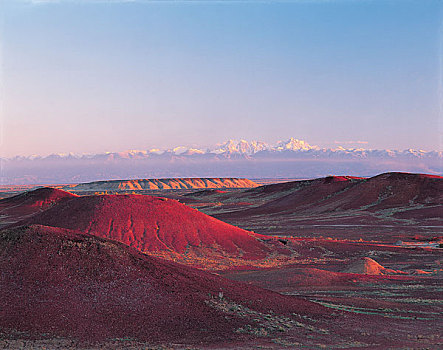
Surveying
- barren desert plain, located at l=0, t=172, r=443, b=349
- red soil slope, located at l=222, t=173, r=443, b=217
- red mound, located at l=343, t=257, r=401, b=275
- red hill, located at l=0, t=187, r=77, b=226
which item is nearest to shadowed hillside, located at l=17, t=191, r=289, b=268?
barren desert plain, located at l=0, t=172, r=443, b=349

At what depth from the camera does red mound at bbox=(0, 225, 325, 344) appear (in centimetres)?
1158

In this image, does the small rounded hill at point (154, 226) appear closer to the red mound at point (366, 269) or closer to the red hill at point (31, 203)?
the red mound at point (366, 269)

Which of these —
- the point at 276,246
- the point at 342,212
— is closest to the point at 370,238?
the point at 276,246

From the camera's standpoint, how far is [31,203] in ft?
253

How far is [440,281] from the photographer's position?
23.7 metres

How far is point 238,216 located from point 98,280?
200 ft

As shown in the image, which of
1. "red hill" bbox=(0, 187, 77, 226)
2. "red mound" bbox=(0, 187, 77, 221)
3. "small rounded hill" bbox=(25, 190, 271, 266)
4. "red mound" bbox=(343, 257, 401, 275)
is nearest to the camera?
"red mound" bbox=(343, 257, 401, 275)

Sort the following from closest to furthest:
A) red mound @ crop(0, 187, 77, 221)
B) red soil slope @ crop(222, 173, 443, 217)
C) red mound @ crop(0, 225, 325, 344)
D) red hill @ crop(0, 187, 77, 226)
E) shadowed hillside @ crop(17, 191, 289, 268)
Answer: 1. red mound @ crop(0, 225, 325, 344)
2. shadowed hillside @ crop(17, 191, 289, 268)
3. red hill @ crop(0, 187, 77, 226)
4. red mound @ crop(0, 187, 77, 221)
5. red soil slope @ crop(222, 173, 443, 217)

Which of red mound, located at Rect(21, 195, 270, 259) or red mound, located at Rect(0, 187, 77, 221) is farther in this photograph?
red mound, located at Rect(0, 187, 77, 221)

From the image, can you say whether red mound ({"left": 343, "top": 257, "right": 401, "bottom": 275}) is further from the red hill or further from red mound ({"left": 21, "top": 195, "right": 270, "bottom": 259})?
the red hill

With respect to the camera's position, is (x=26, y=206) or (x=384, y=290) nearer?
(x=384, y=290)

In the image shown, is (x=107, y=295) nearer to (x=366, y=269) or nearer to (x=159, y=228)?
(x=366, y=269)

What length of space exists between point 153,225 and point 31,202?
50054mm

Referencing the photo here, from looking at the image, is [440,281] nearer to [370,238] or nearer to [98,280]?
[98,280]
